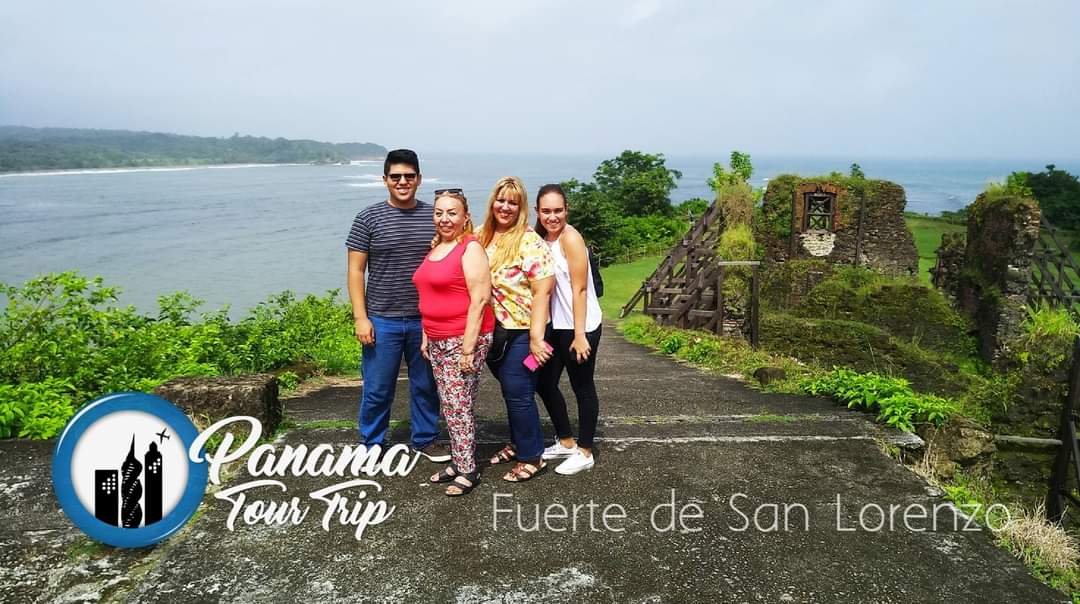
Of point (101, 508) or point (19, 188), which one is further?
point (19, 188)

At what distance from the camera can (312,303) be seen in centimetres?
1159

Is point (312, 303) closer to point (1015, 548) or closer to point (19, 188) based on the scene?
point (1015, 548)

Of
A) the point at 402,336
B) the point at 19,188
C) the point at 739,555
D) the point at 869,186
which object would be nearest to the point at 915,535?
the point at 739,555

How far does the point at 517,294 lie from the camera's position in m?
3.65

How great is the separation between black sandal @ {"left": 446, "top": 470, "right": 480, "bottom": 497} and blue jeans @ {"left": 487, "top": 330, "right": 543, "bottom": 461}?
29 centimetres

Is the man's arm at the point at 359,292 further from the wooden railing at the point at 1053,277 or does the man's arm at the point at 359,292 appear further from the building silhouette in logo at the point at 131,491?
the wooden railing at the point at 1053,277

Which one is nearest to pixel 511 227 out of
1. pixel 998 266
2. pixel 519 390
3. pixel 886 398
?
pixel 519 390

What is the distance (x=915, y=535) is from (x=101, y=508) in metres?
3.65

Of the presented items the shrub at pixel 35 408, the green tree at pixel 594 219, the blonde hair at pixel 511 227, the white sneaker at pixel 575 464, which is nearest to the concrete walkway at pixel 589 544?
the white sneaker at pixel 575 464

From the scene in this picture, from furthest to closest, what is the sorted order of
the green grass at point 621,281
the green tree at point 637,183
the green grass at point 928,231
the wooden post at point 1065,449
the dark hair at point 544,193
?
the green tree at point 637,183 < the green grass at point 928,231 < the green grass at point 621,281 < the wooden post at point 1065,449 < the dark hair at point 544,193

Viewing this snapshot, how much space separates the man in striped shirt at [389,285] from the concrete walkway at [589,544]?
491 mm

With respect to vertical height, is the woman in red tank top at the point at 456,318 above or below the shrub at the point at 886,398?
above

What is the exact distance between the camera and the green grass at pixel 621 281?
22844 mm

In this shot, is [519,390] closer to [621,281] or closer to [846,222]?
[846,222]
